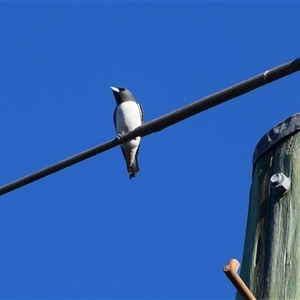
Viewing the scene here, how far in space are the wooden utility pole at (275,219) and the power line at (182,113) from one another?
0.69m

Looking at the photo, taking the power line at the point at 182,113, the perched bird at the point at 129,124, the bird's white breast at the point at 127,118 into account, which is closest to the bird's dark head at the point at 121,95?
the perched bird at the point at 129,124

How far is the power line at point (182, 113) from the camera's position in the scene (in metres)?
3.66

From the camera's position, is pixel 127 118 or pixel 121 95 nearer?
pixel 127 118

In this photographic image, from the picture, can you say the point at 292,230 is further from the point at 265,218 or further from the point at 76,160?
the point at 76,160

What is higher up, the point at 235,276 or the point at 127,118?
the point at 127,118

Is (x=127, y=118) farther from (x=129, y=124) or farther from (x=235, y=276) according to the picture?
(x=235, y=276)

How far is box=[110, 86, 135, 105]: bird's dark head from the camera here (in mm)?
10736

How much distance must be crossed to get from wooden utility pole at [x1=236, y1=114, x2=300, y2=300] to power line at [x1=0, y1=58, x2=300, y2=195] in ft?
2.26

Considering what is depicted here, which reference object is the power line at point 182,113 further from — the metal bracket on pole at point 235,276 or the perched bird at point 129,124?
the perched bird at point 129,124

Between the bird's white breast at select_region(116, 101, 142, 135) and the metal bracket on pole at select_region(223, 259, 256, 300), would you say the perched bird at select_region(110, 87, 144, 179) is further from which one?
the metal bracket on pole at select_region(223, 259, 256, 300)

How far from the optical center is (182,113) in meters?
4.03

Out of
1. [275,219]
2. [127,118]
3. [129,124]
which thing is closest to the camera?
[275,219]

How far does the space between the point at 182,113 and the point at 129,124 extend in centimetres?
584

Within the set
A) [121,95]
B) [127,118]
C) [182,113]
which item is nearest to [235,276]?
[182,113]
